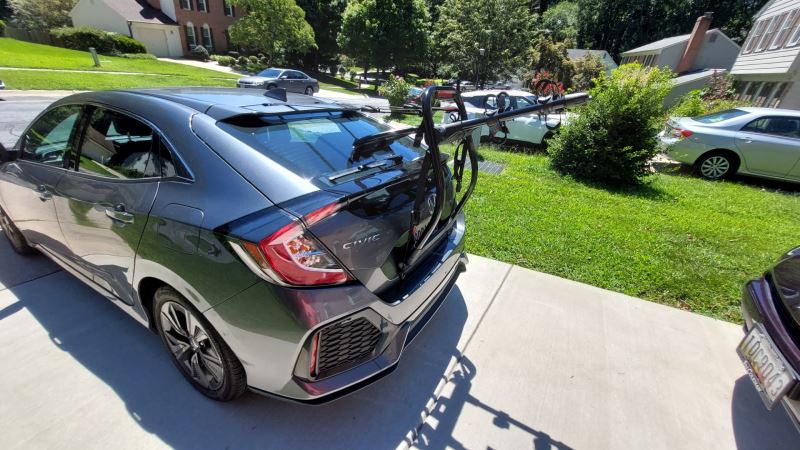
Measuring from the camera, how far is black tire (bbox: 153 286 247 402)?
1776 millimetres

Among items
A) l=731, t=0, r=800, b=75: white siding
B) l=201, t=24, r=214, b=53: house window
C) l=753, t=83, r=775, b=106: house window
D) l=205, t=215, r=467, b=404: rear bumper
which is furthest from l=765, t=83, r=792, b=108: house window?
l=201, t=24, r=214, b=53: house window

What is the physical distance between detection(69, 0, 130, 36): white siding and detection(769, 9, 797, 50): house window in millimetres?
46952

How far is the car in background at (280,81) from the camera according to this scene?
734 inches

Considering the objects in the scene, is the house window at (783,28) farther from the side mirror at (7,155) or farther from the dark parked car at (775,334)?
the side mirror at (7,155)

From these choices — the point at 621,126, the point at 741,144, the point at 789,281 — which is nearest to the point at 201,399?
the point at 789,281

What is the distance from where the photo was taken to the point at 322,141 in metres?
2.14

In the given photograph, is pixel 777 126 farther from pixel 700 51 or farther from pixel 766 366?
pixel 700 51

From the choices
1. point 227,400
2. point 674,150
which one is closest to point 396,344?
point 227,400

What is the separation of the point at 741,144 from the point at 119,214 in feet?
31.5

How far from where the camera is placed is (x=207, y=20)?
37906 mm

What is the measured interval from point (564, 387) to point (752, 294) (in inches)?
48.5

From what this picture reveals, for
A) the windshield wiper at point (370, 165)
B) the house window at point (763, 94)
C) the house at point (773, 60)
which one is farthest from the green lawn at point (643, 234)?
the house window at point (763, 94)

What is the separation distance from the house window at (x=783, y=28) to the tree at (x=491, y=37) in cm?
1412

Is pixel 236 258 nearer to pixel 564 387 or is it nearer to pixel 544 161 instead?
pixel 564 387
